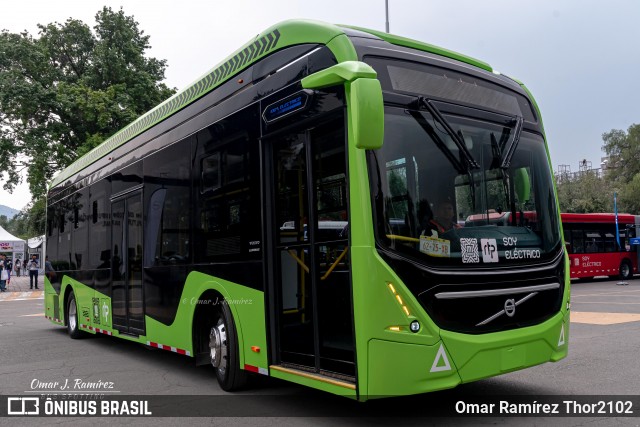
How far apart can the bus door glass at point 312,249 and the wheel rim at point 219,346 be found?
44.7 inches

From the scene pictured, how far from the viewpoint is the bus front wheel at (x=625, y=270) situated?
27.9 metres

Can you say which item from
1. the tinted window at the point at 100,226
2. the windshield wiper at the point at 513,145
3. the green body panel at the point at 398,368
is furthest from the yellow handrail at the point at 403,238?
the tinted window at the point at 100,226

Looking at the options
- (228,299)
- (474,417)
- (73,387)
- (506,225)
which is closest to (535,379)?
(474,417)

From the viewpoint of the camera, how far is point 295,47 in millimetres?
5375

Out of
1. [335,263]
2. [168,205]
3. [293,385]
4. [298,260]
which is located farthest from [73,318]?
[335,263]

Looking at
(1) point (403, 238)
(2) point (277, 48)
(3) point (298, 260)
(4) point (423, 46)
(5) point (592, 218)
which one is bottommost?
(3) point (298, 260)

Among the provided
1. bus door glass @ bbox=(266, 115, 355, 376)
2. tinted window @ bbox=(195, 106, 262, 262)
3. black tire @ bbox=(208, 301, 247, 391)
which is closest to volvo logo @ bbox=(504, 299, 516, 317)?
bus door glass @ bbox=(266, 115, 355, 376)

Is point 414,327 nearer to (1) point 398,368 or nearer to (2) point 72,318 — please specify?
(1) point 398,368

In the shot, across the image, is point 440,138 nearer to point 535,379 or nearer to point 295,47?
point 295,47

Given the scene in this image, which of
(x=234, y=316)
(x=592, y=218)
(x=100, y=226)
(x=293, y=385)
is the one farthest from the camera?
(x=592, y=218)

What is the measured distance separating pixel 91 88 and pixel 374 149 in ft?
93.9

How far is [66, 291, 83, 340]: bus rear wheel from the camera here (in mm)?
11389

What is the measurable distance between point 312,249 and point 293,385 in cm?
225

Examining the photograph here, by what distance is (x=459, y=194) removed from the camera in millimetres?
4770
